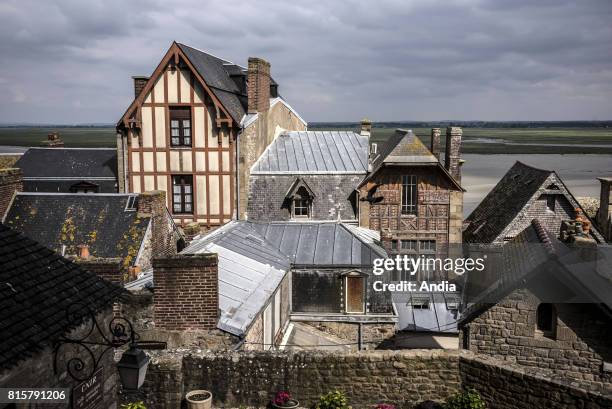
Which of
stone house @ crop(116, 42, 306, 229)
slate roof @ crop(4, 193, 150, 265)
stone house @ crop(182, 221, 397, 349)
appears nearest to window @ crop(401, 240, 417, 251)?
stone house @ crop(182, 221, 397, 349)

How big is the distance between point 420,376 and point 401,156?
13074 millimetres

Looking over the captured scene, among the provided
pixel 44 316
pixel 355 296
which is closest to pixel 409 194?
pixel 355 296

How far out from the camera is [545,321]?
11.8 metres

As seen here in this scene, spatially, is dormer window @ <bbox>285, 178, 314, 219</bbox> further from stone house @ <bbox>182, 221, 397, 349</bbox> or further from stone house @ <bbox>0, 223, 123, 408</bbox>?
stone house @ <bbox>0, 223, 123, 408</bbox>

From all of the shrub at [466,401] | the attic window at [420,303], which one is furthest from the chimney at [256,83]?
the shrub at [466,401]

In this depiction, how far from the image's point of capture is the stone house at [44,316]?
5.55m

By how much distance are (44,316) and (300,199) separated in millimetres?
16449

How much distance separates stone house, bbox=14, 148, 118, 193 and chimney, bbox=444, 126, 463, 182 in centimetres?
1585

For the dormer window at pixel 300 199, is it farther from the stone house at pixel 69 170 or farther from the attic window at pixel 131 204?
the stone house at pixel 69 170

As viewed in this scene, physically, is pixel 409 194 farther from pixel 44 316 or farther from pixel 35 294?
pixel 44 316

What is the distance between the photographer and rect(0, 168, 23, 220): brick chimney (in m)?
17.9

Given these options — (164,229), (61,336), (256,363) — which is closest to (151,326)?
(256,363)

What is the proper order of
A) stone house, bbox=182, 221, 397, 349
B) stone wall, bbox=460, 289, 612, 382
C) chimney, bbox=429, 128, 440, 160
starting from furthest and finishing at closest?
chimney, bbox=429, 128, 440, 160 < stone house, bbox=182, 221, 397, 349 < stone wall, bbox=460, 289, 612, 382

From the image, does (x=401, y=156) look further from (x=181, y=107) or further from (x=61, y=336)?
(x=61, y=336)
